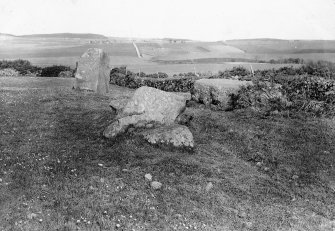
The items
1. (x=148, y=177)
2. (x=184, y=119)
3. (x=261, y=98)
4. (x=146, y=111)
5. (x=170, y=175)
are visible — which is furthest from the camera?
(x=261, y=98)

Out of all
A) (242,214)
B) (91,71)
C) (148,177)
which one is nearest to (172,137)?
(148,177)

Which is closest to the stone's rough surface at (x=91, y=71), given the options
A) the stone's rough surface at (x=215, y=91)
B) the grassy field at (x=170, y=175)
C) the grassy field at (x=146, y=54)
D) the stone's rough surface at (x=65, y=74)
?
the grassy field at (x=170, y=175)

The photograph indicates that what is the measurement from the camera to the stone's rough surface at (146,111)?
38.2 feet

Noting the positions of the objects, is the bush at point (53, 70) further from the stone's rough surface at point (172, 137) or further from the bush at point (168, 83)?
the stone's rough surface at point (172, 137)

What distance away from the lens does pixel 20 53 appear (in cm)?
4175

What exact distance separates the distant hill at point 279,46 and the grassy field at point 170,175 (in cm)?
2054

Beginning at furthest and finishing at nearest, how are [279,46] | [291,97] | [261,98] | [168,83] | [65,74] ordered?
[279,46]
[65,74]
[168,83]
[291,97]
[261,98]

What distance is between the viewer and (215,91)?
15.3 m

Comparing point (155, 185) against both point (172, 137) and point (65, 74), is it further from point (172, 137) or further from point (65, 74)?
point (65, 74)

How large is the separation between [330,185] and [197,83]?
763 centimetres

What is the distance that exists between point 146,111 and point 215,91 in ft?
13.9

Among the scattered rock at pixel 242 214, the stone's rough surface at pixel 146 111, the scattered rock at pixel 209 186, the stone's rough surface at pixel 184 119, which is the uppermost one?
the stone's rough surface at pixel 146 111

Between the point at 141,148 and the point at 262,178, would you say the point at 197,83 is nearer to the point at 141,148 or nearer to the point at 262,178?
the point at 141,148

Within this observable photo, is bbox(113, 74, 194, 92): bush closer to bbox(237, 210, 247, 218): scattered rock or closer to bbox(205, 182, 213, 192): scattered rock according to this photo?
bbox(205, 182, 213, 192): scattered rock
